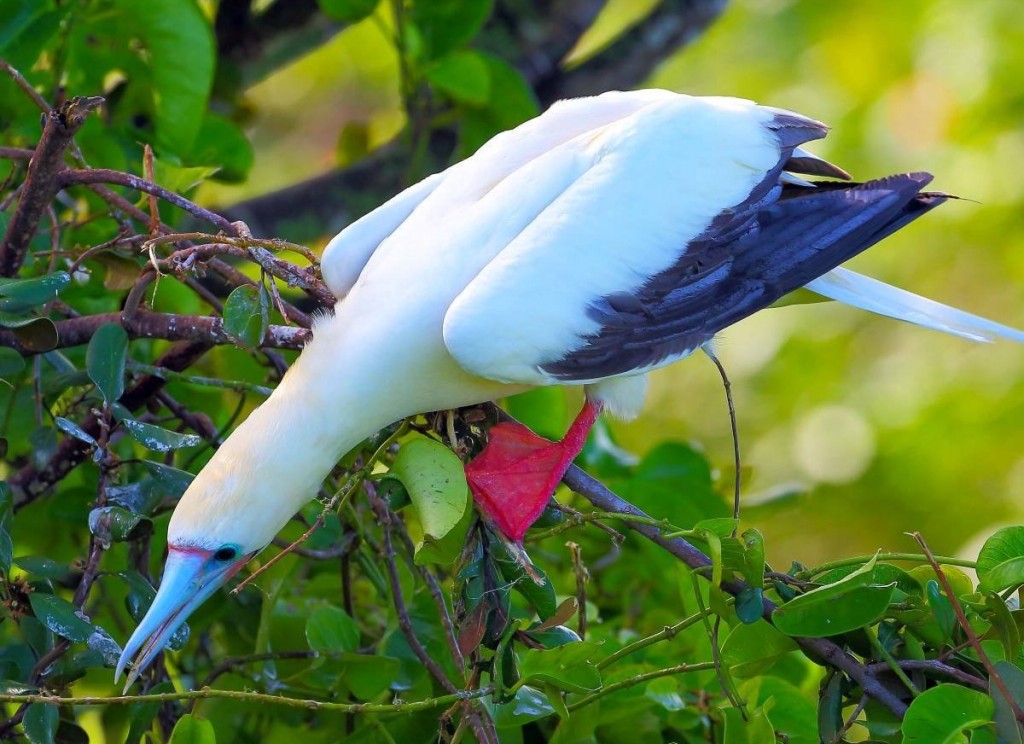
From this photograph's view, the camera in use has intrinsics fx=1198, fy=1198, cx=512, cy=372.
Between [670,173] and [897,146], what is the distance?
11.8 ft

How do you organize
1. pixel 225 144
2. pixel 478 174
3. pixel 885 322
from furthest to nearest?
pixel 885 322
pixel 225 144
pixel 478 174

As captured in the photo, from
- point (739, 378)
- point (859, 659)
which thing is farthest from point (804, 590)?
point (739, 378)

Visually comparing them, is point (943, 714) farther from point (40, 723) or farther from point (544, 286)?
point (40, 723)

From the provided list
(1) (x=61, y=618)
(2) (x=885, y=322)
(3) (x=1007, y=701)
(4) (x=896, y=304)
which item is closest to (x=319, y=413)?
(1) (x=61, y=618)

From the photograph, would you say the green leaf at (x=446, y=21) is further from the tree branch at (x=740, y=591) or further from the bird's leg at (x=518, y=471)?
the tree branch at (x=740, y=591)

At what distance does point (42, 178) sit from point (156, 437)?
1.39 feet

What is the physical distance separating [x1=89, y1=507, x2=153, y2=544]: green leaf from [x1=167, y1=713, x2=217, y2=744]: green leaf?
0.28 m

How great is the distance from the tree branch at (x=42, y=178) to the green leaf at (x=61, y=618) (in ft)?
1.85

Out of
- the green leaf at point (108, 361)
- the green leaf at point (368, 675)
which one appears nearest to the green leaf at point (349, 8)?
the green leaf at point (108, 361)

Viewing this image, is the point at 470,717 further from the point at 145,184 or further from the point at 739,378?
the point at 739,378

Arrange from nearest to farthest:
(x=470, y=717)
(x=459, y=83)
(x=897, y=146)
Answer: (x=470, y=717), (x=459, y=83), (x=897, y=146)

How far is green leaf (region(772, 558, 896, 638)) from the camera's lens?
4.96ft

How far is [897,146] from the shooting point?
543cm

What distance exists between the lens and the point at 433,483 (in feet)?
5.34
